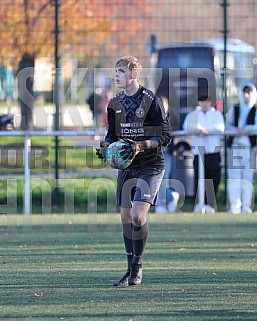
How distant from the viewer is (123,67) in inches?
322

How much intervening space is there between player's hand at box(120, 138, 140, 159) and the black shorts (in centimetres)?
30

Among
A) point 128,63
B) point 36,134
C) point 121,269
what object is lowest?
point 121,269

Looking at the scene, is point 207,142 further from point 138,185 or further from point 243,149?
point 138,185

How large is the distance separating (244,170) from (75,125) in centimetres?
349

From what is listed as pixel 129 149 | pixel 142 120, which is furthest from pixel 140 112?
pixel 129 149

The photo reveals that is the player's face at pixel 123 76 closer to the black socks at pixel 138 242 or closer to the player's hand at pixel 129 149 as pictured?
the player's hand at pixel 129 149

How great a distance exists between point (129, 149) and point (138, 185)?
1.39ft

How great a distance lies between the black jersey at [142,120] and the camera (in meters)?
8.24

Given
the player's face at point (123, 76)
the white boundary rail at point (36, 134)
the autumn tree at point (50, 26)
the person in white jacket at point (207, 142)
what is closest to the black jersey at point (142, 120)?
the player's face at point (123, 76)

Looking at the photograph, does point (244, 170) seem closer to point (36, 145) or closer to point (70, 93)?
point (36, 145)

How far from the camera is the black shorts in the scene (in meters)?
8.28

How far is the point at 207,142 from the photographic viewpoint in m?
15.6

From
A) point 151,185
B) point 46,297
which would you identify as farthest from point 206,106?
point 46,297

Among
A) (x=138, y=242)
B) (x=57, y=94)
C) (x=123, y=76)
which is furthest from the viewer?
(x=57, y=94)
